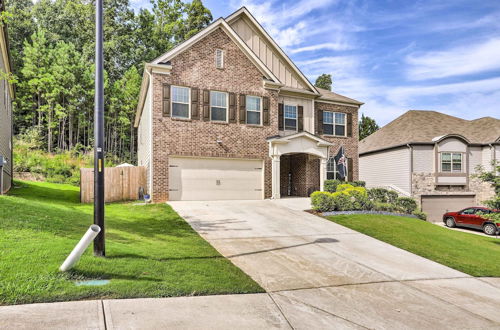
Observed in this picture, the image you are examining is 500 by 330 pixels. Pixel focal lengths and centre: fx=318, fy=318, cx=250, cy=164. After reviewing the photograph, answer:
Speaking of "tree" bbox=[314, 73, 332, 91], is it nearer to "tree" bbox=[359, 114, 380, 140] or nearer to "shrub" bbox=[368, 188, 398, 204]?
"tree" bbox=[359, 114, 380, 140]

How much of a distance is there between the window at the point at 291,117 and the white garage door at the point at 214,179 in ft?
10.8

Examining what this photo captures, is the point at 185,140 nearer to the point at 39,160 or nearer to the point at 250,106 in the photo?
the point at 250,106

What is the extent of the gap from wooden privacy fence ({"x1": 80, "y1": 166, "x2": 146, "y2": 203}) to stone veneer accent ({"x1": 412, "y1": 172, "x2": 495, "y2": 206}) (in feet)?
60.8

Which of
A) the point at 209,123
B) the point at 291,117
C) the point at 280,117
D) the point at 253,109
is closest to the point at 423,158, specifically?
the point at 291,117

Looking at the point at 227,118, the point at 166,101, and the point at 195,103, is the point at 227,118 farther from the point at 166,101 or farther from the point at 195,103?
the point at 166,101

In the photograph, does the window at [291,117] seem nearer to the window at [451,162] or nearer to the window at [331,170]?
the window at [331,170]

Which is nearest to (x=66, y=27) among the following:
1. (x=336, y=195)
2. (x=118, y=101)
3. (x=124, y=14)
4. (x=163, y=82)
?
(x=124, y=14)

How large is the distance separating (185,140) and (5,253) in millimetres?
10729

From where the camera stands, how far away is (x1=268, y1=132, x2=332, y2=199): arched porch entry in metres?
16.9

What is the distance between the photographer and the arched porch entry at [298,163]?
16.9 meters

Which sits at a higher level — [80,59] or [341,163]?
[80,59]

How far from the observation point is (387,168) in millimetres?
25375

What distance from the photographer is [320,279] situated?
5.87m

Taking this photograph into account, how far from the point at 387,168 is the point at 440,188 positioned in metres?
3.92
